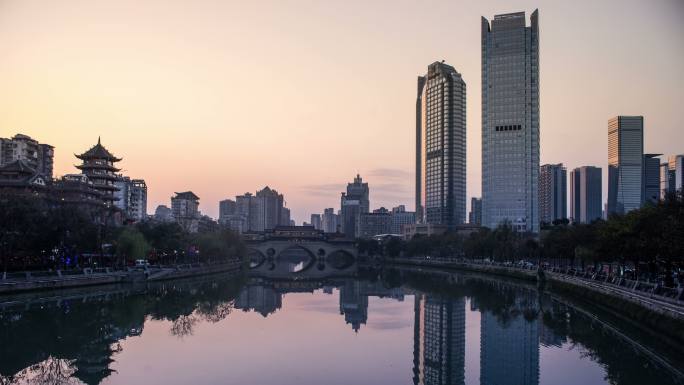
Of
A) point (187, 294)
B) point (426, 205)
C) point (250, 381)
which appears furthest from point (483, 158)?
point (250, 381)

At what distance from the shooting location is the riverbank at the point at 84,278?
42.5 m

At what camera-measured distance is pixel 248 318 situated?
39344 millimetres

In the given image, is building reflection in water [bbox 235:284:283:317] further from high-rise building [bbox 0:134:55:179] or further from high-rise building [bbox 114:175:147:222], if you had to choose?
high-rise building [bbox 114:175:147:222]

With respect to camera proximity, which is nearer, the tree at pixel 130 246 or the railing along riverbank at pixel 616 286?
the railing along riverbank at pixel 616 286

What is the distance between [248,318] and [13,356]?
1641cm

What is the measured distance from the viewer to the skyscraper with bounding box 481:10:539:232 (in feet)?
448

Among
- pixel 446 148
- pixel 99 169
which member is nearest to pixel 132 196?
pixel 99 169

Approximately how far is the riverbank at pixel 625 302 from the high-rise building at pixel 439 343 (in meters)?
9.28

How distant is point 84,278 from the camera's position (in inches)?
1969

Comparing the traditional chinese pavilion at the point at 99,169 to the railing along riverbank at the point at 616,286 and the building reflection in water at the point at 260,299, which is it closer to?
the building reflection in water at the point at 260,299

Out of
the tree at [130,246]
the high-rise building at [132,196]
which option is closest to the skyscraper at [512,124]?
the high-rise building at [132,196]

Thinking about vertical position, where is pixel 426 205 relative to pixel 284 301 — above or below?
above

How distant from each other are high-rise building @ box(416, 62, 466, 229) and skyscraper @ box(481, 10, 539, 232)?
122ft

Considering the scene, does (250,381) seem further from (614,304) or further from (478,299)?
(478,299)
